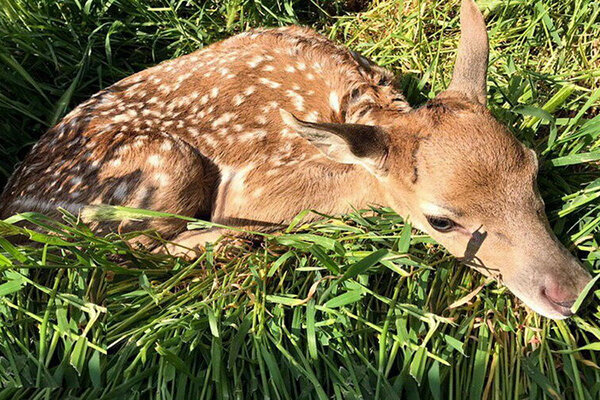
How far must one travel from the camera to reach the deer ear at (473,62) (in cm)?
268

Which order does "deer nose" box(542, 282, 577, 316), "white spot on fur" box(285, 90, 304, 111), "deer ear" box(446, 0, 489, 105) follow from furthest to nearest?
"white spot on fur" box(285, 90, 304, 111)
"deer ear" box(446, 0, 489, 105)
"deer nose" box(542, 282, 577, 316)

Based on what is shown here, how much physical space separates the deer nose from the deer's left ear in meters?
0.81

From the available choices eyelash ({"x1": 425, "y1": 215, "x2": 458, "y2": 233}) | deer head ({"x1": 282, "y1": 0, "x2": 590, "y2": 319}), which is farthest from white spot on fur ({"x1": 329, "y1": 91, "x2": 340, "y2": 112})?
eyelash ({"x1": 425, "y1": 215, "x2": 458, "y2": 233})

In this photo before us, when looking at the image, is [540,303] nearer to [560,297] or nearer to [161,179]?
[560,297]

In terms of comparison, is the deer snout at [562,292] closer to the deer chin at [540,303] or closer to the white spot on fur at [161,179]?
the deer chin at [540,303]

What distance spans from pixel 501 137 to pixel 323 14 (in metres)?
2.31

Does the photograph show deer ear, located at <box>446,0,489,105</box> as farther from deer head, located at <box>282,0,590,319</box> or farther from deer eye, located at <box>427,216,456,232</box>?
deer eye, located at <box>427,216,456,232</box>

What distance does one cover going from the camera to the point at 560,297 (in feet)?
7.27

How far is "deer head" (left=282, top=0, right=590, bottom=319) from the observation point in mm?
2252

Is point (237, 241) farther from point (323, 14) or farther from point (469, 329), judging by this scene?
point (323, 14)

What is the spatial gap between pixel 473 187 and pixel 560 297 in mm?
513

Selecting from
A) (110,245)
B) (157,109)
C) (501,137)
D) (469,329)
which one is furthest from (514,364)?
(157,109)

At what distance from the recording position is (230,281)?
263cm

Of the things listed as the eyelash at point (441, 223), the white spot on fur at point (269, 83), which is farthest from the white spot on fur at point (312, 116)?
the eyelash at point (441, 223)
